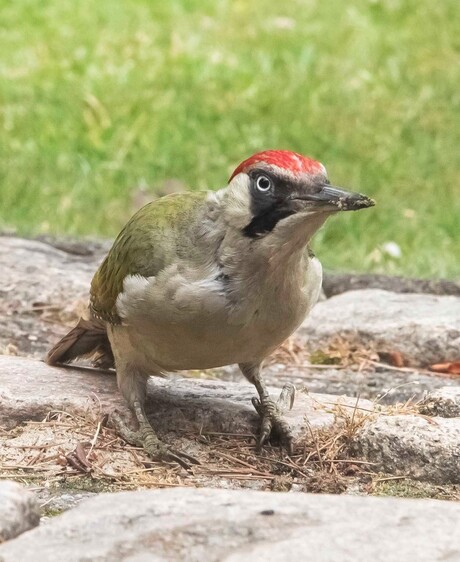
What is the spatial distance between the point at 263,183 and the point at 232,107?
21.7 feet

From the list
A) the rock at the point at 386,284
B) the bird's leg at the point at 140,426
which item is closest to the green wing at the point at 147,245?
the bird's leg at the point at 140,426

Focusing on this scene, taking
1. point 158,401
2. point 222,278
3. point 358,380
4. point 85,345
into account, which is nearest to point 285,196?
point 222,278

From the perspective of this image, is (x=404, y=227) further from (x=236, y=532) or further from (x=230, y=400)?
(x=236, y=532)

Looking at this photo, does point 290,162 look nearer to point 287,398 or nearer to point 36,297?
point 287,398

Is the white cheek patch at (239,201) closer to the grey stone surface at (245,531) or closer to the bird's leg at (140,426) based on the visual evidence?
the bird's leg at (140,426)

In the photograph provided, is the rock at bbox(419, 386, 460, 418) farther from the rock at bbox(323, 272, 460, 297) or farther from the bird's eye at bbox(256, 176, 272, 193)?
the rock at bbox(323, 272, 460, 297)

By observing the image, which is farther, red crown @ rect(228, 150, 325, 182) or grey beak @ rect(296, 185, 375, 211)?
red crown @ rect(228, 150, 325, 182)

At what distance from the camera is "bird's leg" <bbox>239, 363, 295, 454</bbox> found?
14.2 feet

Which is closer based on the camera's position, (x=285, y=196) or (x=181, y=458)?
(x=285, y=196)

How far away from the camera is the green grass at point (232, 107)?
8594 millimetres

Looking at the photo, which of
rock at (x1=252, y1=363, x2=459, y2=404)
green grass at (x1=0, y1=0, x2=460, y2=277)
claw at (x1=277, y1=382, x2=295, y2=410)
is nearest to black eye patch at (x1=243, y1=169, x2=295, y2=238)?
claw at (x1=277, y1=382, x2=295, y2=410)

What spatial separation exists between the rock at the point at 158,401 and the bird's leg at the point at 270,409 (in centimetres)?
4

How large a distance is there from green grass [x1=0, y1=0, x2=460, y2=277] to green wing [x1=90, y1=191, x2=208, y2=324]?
3.12 meters

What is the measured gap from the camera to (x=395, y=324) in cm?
583
